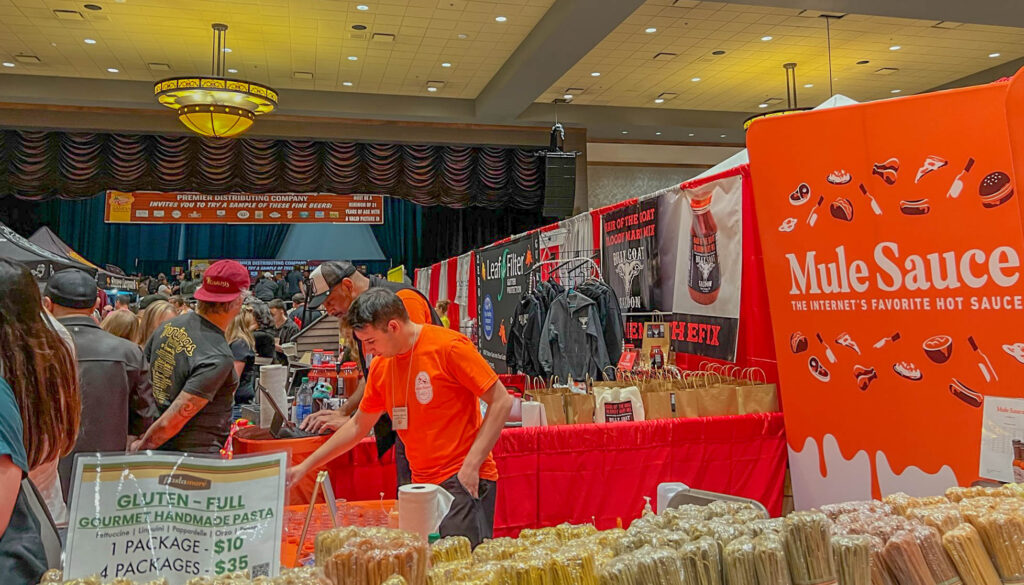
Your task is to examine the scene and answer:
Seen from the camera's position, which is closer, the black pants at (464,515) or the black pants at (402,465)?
the black pants at (464,515)

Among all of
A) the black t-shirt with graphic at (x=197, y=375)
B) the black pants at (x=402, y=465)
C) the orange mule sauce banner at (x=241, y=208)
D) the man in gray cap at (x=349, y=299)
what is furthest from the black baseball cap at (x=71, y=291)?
the orange mule sauce banner at (x=241, y=208)

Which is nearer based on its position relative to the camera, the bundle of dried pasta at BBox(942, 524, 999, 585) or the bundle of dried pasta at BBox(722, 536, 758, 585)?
the bundle of dried pasta at BBox(722, 536, 758, 585)

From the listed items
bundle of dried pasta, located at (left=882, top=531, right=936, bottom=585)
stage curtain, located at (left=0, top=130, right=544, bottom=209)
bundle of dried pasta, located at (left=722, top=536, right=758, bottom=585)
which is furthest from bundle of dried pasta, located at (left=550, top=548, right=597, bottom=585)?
stage curtain, located at (left=0, top=130, right=544, bottom=209)

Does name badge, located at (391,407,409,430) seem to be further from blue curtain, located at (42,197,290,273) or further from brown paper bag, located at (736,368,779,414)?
blue curtain, located at (42,197,290,273)

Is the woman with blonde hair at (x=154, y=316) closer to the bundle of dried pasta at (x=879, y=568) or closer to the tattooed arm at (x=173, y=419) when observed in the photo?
the tattooed arm at (x=173, y=419)

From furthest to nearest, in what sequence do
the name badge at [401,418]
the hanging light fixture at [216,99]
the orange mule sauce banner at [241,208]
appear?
the orange mule sauce banner at [241,208] → the hanging light fixture at [216,99] → the name badge at [401,418]

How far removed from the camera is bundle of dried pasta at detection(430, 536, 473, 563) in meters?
1.29

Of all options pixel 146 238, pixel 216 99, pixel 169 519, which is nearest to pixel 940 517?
pixel 169 519

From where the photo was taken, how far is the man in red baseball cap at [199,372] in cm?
294

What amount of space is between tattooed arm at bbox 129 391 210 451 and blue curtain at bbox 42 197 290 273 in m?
13.4

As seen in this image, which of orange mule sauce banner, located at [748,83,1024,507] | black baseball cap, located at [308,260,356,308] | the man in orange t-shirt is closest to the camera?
orange mule sauce banner, located at [748,83,1024,507]

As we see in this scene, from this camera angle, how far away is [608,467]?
3.39 metres

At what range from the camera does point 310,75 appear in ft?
32.9

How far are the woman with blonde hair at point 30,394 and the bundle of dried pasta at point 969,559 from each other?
1549 millimetres
